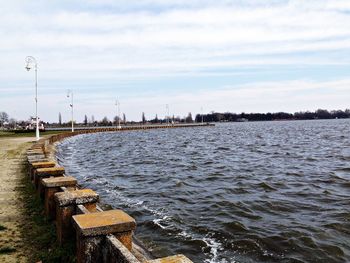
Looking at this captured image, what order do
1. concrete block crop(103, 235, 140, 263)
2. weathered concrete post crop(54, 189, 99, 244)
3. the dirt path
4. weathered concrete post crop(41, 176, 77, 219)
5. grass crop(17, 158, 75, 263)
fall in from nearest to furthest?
concrete block crop(103, 235, 140, 263) → grass crop(17, 158, 75, 263) → the dirt path → weathered concrete post crop(54, 189, 99, 244) → weathered concrete post crop(41, 176, 77, 219)

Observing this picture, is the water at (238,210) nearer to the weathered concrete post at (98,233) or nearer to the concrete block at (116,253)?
the weathered concrete post at (98,233)

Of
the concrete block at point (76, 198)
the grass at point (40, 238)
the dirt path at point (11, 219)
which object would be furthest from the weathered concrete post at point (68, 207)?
the dirt path at point (11, 219)

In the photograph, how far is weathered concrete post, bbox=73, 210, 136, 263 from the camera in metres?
4.93

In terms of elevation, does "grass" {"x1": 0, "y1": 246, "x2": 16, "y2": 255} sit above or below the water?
above

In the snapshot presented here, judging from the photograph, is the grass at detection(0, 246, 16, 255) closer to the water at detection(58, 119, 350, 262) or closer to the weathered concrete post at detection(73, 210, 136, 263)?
the weathered concrete post at detection(73, 210, 136, 263)

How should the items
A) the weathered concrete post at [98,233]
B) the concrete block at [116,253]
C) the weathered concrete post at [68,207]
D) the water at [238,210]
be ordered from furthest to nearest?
the water at [238,210] < the weathered concrete post at [68,207] < the weathered concrete post at [98,233] < the concrete block at [116,253]

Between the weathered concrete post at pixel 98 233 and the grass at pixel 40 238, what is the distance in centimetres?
113

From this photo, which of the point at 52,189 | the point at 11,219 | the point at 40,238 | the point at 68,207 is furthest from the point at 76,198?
the point at 11,219

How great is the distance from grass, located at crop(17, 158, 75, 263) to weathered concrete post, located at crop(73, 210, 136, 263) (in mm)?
1127

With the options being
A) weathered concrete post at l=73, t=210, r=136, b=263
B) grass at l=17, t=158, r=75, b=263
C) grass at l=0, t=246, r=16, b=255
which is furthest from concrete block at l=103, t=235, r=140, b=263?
grass at l=0, t=246, r=16, b=255

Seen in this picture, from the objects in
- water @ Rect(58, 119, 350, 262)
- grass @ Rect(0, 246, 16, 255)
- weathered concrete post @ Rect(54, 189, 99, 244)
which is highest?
weathered concrete post @ Rect(54, 189, 99, 244)

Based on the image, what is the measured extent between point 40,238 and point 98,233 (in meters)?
2.70

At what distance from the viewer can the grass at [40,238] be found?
618 centimetres

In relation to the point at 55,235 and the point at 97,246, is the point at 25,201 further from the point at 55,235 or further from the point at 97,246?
the point at 97,246
